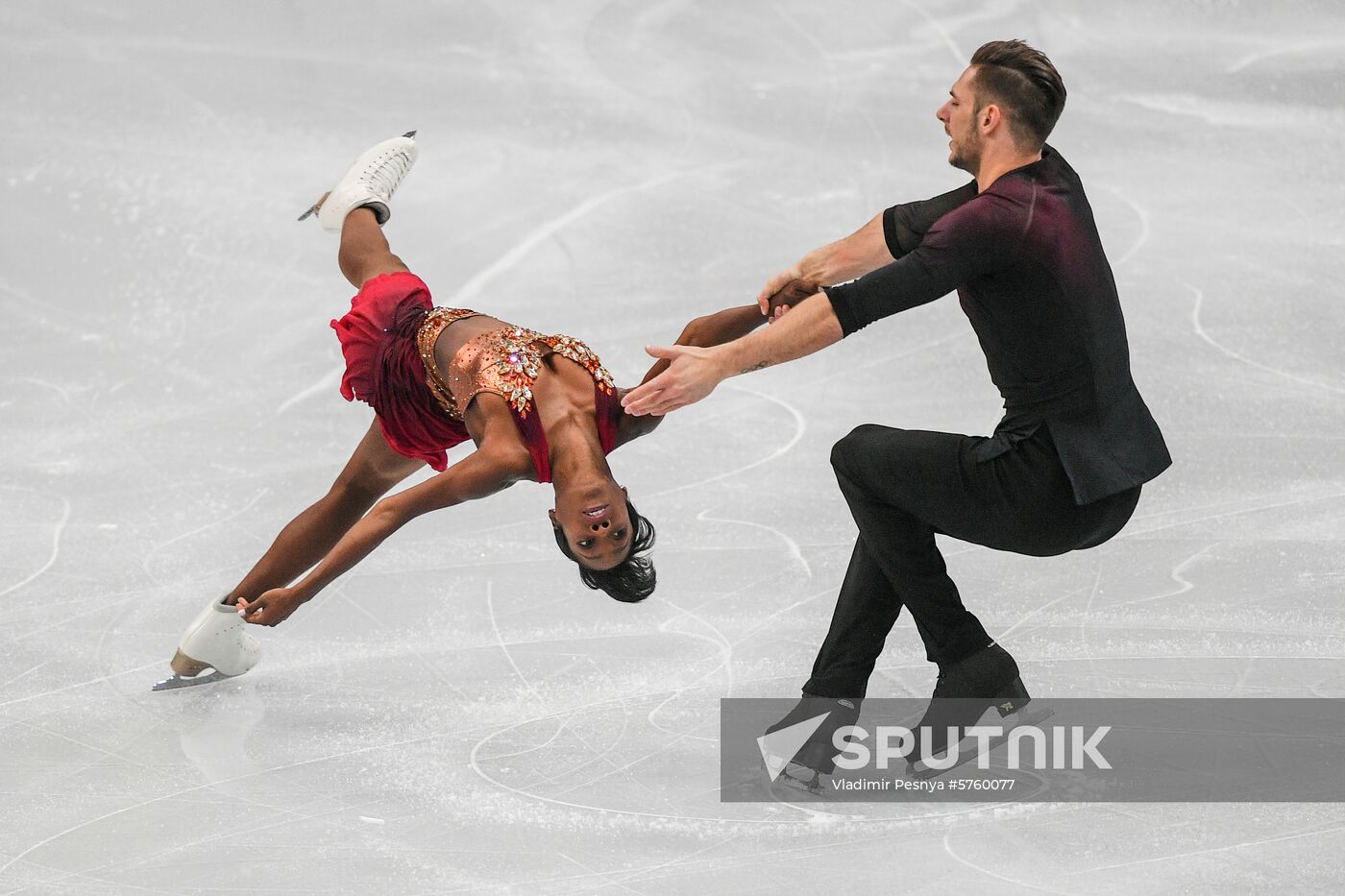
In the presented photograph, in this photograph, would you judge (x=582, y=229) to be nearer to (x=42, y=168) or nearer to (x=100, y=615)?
(x=42, y=168)

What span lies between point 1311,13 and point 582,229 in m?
4.94

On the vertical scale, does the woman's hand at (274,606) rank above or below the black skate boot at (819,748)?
above

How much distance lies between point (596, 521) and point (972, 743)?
1.09m

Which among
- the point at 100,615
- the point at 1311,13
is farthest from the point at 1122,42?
the point at 100,615

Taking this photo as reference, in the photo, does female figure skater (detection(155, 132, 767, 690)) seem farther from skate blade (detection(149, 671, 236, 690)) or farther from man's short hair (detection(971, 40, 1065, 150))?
man's short hair (detection(971, 40, 1065, 150))

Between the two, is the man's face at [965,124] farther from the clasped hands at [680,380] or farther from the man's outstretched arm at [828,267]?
the clasped hands at [680,380]

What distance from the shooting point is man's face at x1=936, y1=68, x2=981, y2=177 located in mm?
3492

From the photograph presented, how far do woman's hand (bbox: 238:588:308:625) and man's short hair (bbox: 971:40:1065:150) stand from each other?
6.64 ft

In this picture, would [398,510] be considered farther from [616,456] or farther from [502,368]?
[616,456]

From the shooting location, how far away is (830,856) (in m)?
3.40

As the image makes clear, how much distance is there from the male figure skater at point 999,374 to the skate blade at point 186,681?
1.86m

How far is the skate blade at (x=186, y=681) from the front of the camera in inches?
179


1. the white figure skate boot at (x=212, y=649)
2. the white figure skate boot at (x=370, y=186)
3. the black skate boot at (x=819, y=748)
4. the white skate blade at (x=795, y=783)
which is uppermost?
the white figure skate boot at (x=370, y=186)
